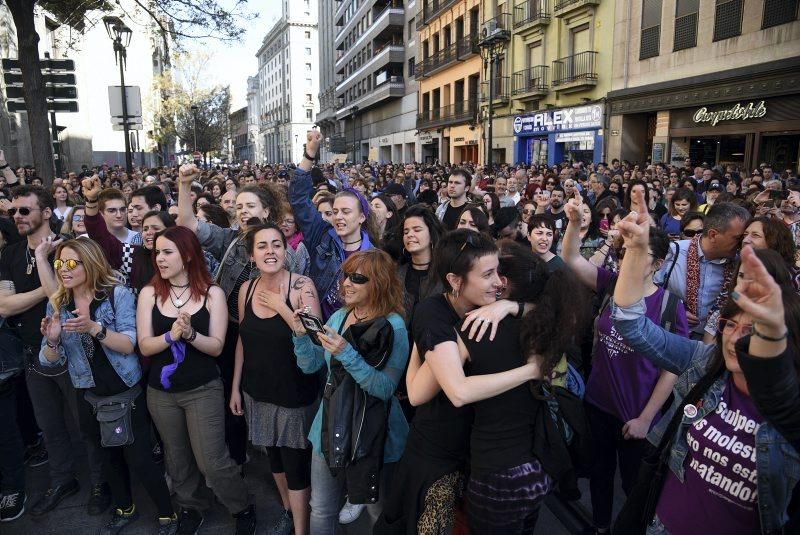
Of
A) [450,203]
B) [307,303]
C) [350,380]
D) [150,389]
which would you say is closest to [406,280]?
[307,303]

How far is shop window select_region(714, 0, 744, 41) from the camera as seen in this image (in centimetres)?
1445

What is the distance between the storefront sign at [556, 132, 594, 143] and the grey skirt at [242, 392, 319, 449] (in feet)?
66.7

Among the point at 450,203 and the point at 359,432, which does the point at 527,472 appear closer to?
the point at 359,432

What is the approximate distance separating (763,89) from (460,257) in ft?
50.6

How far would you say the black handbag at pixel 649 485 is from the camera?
2078mm

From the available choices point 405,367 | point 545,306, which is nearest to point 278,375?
point 405,367

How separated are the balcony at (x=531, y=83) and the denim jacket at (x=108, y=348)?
906 inches

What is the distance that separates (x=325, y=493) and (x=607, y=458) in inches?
65.3

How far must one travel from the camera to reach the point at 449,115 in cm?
3338

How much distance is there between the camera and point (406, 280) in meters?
3.86

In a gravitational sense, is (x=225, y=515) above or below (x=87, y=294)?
below

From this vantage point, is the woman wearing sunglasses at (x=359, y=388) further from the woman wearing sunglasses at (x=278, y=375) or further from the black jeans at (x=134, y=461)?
the black jeans at (x=134, y=461)

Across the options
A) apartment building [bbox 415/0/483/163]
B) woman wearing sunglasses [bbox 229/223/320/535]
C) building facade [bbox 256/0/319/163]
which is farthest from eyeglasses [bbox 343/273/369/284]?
building facade [bbox 256/0/319/163]

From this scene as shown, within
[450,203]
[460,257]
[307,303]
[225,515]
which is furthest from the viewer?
[450,203]
